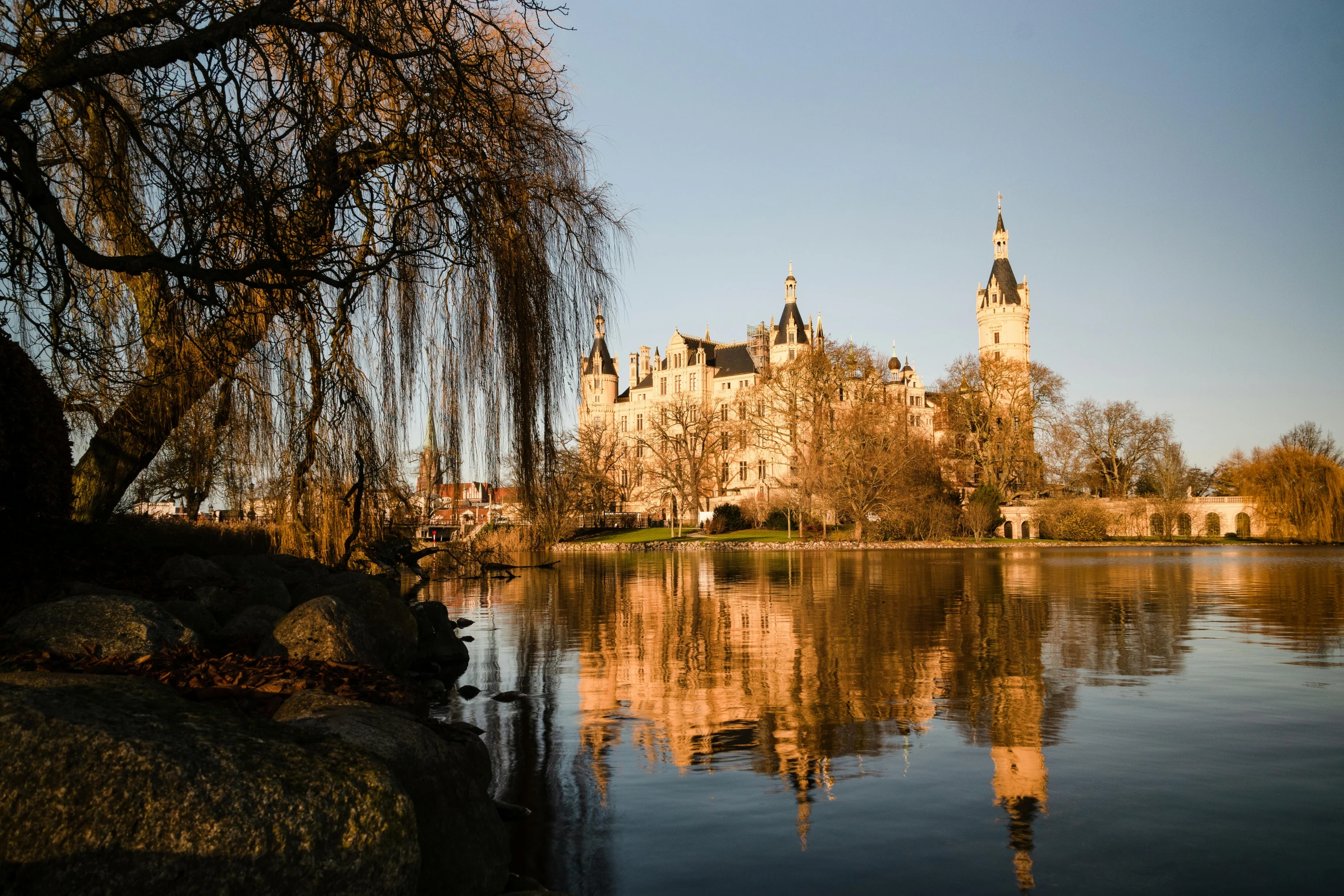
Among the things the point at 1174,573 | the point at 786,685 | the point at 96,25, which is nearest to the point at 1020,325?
the point at 1174,573

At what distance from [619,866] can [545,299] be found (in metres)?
5.03

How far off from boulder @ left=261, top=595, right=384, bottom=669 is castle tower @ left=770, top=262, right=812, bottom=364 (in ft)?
284

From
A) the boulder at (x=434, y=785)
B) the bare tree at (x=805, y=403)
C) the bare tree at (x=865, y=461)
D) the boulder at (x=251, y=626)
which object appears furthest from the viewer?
the bare tree at (x=805, y=403)

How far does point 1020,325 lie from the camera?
99625mm

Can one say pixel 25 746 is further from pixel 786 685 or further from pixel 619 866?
pixel 786 685

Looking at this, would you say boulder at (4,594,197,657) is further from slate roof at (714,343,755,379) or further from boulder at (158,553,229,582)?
slate roof at (714,343,755,379)

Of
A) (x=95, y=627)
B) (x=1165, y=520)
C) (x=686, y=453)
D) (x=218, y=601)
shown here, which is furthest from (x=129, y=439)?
(x=1165, y=520)

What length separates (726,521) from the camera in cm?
7306

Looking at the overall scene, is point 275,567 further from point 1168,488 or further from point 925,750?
point 1168,488

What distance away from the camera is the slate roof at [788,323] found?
93562 mm

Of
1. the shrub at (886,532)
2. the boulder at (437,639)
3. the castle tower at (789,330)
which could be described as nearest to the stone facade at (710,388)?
the castle tower at (789,330)

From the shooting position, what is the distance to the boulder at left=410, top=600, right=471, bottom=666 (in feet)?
44.6

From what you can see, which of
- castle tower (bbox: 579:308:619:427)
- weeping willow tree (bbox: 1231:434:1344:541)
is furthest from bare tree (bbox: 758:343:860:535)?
castle tower (bbox: 579:308:619:427)

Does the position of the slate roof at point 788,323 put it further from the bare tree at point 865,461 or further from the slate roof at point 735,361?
the bare tree at point 865,461
